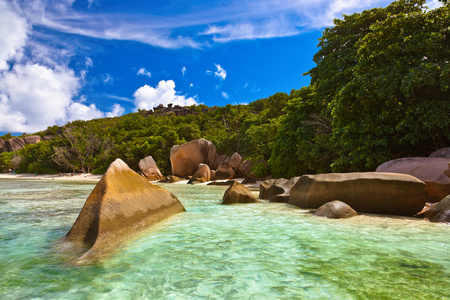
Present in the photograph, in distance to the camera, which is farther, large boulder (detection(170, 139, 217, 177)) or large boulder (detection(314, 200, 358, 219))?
large boulder (detection(170, 139, 217, 177))

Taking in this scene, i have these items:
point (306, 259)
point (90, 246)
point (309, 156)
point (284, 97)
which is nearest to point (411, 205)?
point (306, 259)

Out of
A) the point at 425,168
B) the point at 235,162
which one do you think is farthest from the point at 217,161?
the point at 425,168

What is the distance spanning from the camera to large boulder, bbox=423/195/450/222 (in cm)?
535

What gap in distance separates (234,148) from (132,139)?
2171 cm

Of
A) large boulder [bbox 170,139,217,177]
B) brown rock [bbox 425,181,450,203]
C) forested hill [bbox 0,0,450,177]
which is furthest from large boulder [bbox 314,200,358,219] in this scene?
large boulder [bbox 170,139,217,177]

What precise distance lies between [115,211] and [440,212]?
6260 millimetres

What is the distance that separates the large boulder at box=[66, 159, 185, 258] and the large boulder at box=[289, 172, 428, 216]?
422 cm

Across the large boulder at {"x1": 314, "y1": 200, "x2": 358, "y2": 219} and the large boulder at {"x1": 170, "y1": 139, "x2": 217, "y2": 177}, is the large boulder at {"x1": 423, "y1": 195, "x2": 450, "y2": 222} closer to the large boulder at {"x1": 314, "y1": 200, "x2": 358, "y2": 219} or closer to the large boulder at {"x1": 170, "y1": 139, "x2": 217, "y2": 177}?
the large boulder at {"x1": 314, "y1": 200, "x2": 358, "y2": 219}

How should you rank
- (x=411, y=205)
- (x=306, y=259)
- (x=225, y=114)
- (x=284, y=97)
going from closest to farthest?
(x=306, y=259), (x=411, y=205), (x=284, y=97), (x=225, y=114)

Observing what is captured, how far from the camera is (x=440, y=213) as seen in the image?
550 centimetres

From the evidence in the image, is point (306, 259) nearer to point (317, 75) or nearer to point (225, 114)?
point (317, 75)

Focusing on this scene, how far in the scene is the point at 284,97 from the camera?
3017 cm

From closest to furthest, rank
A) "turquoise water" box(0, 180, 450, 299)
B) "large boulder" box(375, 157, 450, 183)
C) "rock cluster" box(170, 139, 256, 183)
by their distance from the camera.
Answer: "turquoise water" box(0, 180, 450, 299) → "large boulder" box(375, 157, 450, 183) → "rock cluster" box(170, 139, 256, 183)

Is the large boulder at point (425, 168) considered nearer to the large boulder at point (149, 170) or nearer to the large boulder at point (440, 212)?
the large boulder at point (440, 212)
